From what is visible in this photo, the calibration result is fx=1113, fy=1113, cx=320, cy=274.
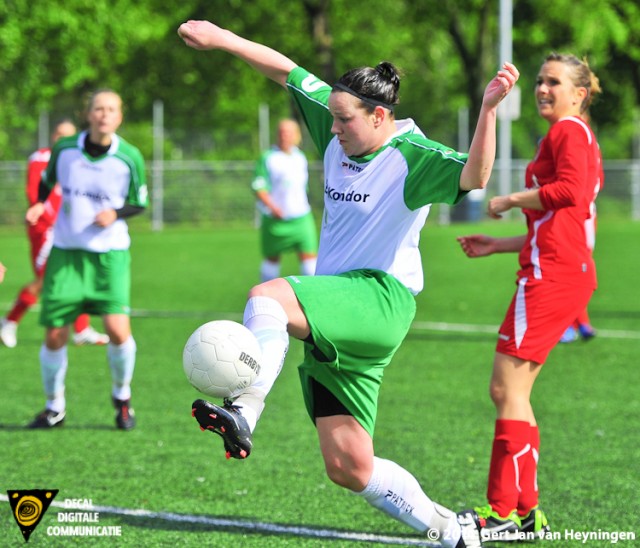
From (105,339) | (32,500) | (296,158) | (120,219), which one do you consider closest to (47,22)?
(296,158)

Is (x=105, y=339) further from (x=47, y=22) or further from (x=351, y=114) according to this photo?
(x=47, y=22)

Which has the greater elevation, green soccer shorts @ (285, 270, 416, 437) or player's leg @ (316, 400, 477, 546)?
green soccer shorts @ (285, 270, 416, 437)

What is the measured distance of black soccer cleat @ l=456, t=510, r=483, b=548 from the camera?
4.64 metres

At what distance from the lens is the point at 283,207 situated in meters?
13.9

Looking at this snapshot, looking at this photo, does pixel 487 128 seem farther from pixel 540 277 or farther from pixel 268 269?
pixel 268 269

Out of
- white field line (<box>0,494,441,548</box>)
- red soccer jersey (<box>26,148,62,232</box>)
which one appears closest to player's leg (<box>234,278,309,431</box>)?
white field line (<box>0,494,441,548</box>)

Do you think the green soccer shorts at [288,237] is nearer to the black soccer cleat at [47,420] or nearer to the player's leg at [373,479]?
the black soccer cleat at [47,420]

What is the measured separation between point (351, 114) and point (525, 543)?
2125 mm

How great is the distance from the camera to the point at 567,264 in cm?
529

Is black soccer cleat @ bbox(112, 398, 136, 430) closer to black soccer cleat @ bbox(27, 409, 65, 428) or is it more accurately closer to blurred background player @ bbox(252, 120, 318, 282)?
black soccer cleat @ bbox(27, 409, 65, 428)

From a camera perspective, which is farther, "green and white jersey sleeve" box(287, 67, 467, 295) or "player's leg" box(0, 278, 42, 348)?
"player's leg" box(0, 278, 42, 348)

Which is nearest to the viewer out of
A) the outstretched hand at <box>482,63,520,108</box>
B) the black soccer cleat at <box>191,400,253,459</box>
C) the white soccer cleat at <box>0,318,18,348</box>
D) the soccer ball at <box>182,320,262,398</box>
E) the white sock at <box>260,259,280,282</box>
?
the black soccer cleat at <box>191,400,253,459</box>

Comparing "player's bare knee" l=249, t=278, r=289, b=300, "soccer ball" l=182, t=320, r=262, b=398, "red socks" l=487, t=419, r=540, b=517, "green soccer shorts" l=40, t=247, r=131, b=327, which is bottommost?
"red socks" l=487, t=419, r=540, b=517

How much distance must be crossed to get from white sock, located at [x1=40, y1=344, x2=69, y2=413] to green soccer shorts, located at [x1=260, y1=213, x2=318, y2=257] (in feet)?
21.6
